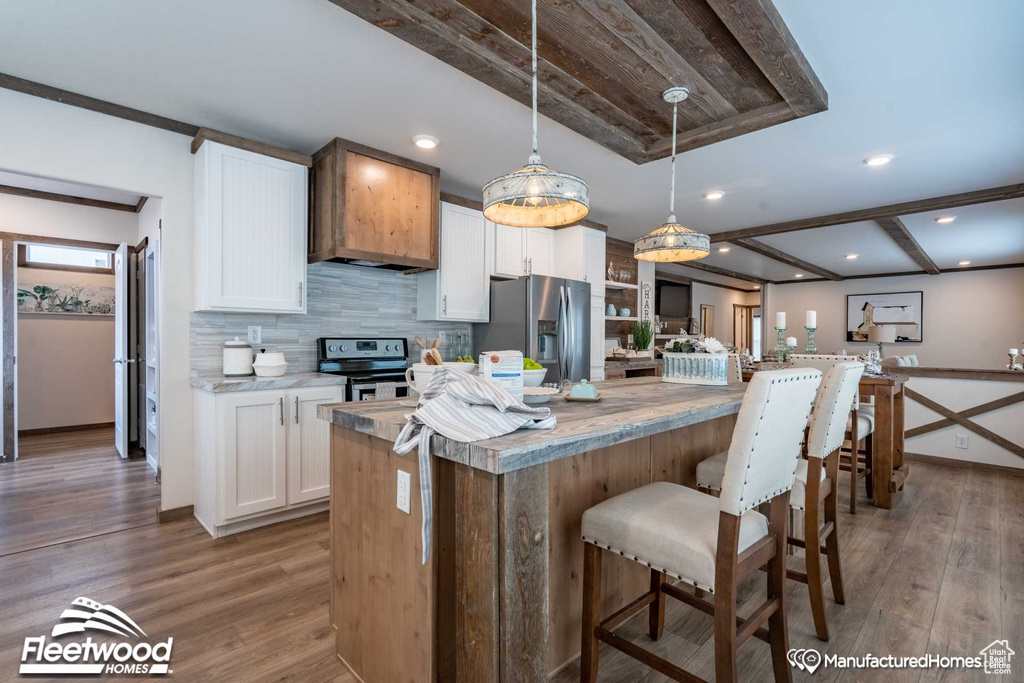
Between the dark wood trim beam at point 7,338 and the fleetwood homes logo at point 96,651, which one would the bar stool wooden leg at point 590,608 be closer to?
the fleetwood homes logo at point 96,651

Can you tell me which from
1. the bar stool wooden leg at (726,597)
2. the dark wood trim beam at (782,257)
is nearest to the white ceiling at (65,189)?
the bar stool wooden leg at (726,597)

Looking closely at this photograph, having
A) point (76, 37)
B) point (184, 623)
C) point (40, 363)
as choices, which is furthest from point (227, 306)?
point (40, 363)

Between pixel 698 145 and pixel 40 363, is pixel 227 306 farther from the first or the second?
pixel 40 363

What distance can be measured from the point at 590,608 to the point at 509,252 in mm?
3214

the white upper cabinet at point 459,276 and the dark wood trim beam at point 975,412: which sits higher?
the white upper cabinet at point 459,276

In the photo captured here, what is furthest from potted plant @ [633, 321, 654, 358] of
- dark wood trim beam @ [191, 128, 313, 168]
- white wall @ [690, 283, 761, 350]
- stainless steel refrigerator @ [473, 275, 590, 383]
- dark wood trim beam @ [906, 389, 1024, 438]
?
dark wood trim beam @ [191, 128, 313, 168]

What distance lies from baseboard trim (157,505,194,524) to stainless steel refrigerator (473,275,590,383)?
92.8 inches

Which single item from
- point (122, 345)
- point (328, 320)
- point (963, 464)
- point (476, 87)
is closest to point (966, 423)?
point (963, 464)

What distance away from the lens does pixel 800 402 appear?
140 cm

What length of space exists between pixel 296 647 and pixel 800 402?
1927 millimetres

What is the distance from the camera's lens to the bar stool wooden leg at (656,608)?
5.91ft

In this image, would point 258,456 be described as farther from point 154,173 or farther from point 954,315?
point 954,315

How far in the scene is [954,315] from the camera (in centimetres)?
821

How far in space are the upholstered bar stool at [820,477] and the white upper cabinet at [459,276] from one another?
233cm
